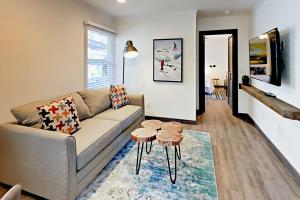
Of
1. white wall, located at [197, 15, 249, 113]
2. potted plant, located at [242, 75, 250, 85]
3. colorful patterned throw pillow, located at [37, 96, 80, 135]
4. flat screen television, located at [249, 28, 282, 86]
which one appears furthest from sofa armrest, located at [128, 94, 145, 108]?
white wall, located at [197, 15, 249, 113]

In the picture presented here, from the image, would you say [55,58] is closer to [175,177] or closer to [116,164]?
[116,164]

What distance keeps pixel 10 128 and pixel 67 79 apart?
1510 millimetres

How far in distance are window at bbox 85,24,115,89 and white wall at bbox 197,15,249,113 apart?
2402mm

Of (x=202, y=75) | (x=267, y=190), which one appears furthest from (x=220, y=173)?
(x=202, y=75)

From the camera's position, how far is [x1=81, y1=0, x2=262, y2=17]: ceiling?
11.8ft

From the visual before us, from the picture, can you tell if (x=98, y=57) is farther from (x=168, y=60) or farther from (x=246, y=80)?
(x=246, y=80)

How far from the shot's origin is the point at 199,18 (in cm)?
484

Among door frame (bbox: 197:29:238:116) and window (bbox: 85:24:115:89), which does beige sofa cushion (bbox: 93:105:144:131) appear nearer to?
window (bbox: 85:24:115:89)

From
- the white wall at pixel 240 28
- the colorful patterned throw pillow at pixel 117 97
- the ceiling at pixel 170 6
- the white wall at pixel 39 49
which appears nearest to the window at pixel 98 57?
the white wall at pixel 39 49

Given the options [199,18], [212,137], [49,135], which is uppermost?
A: [199,18]

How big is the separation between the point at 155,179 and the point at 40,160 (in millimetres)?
1202

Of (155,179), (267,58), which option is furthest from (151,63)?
(155,179)

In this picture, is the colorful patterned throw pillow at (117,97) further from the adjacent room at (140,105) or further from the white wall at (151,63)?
the white wall at (151,63)

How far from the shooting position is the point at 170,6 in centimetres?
385
